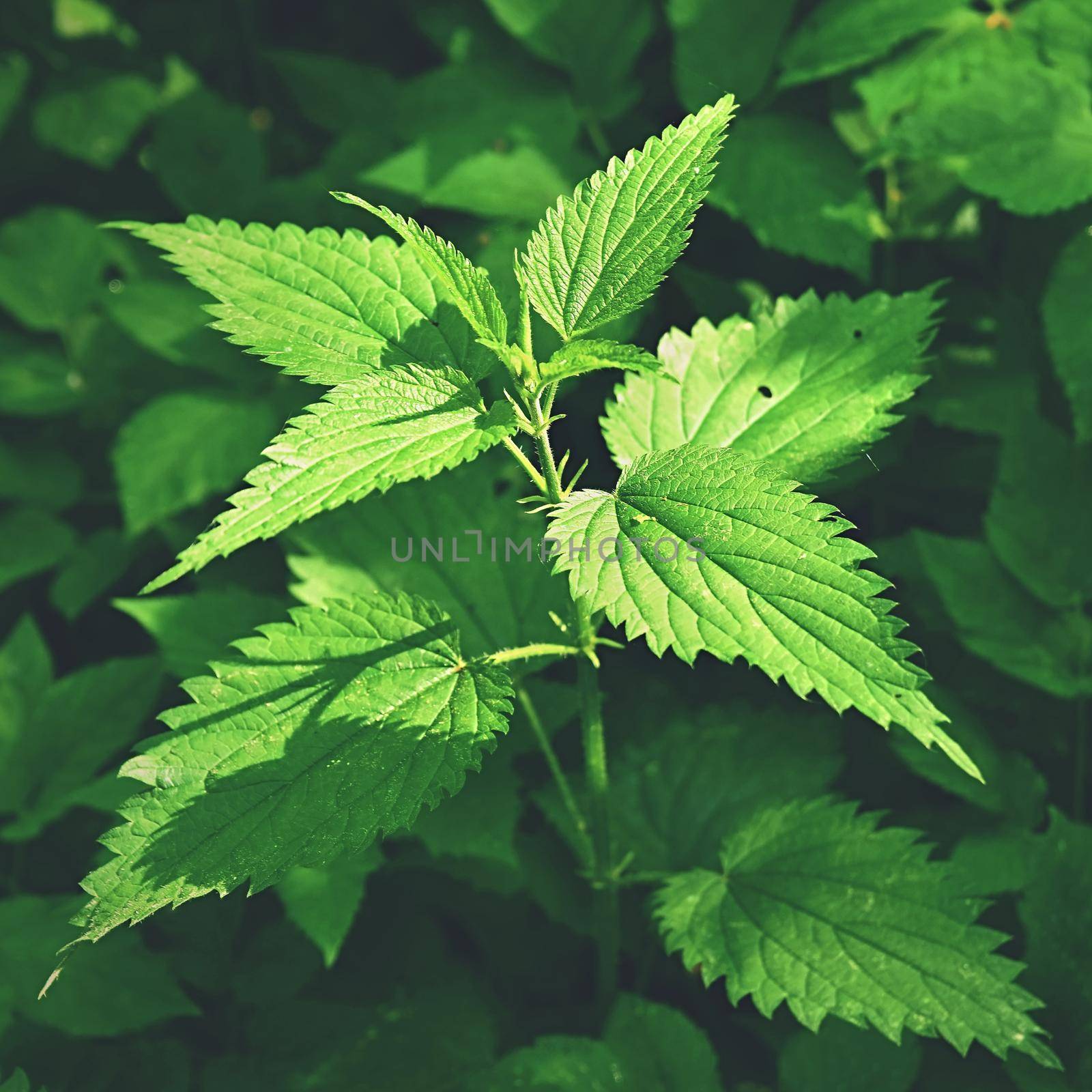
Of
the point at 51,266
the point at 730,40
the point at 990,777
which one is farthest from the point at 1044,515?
the point at 51,266

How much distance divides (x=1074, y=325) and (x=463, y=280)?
1456 mm

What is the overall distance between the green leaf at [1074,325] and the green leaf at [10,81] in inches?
106

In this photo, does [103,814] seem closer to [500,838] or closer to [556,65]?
[500,838]

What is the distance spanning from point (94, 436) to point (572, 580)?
7.02ft

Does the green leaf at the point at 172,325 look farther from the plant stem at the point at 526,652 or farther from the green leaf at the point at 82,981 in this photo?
the plant stem at the point at 526,652

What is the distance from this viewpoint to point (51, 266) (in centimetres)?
282

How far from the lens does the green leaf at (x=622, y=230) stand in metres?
1.31

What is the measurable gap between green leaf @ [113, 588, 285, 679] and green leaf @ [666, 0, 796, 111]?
1.53 metres

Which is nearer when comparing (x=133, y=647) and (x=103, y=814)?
(x=103, y=814)

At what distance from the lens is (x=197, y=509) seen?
8.59ft

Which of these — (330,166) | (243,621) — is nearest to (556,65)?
(330,166)

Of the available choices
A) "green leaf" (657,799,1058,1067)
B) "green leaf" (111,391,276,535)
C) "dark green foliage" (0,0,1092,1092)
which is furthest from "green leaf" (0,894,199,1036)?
"green leaf" (657,799,1058,1067)

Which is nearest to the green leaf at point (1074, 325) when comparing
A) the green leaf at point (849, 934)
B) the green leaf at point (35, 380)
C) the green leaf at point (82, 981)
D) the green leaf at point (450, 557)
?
the green leaf at point (849, 934)

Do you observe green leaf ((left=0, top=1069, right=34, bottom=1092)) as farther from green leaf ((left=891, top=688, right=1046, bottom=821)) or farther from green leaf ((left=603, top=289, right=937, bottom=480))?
green leaf ((left=891, top=688, right=1046, bottom=821))
